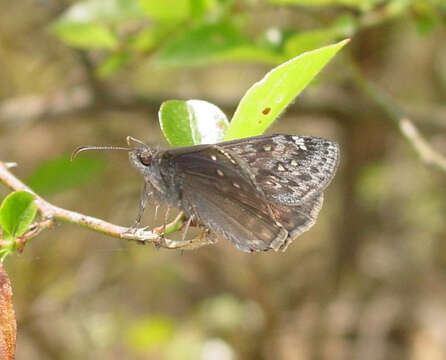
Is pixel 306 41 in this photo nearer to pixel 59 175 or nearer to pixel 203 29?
pixel 203 29

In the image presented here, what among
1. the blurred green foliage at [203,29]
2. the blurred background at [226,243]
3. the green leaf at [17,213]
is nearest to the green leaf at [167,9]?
the blurred green foliage at [203,29]

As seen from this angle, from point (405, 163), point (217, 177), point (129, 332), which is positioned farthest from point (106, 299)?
point (217, 177)

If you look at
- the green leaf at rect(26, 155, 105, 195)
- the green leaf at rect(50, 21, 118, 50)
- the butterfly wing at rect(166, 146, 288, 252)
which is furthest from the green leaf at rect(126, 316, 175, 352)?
the butterfly wing at rect(166, 146, 288, 252)

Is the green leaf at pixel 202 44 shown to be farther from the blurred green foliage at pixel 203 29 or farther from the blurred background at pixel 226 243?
the blurred background at pixel 226 243

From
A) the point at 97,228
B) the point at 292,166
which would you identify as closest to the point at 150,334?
the point at 292,166

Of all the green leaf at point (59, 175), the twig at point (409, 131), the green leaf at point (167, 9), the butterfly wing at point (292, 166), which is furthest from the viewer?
the green leaf at point (59, 175)

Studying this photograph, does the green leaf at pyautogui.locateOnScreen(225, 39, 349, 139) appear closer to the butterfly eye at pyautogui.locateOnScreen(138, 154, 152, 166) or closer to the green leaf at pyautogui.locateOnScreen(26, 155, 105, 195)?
the butterfly eye at pyautogui.locateOnScreen(138, 154, 152, 166)

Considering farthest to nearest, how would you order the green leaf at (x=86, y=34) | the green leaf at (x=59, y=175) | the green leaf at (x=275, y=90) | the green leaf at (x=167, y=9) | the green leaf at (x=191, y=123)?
the green leaf at (x=59, y=175) → the green leaf at (x=86, y=34) → the green leaf at (x=167, y=9) → the green leaf at (x=191, y=123) → the green leaf at (x=275, y=90)
